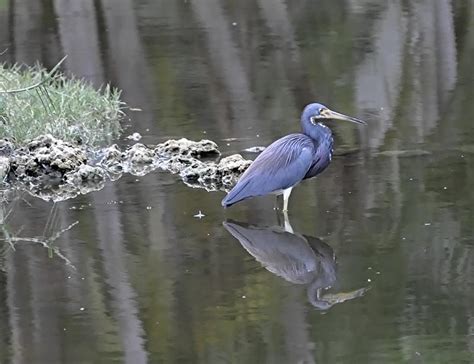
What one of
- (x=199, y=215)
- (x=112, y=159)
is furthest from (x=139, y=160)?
(x=199, y=215)

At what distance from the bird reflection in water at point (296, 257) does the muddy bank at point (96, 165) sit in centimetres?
120

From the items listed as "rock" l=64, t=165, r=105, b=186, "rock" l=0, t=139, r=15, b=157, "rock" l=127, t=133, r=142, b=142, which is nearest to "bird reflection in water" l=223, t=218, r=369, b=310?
"rock" l=64, t=165, r=105, b=186

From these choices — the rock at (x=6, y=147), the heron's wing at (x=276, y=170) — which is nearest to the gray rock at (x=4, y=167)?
the rock at (x=6, y=147)

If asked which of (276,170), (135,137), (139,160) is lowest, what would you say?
(135,137)

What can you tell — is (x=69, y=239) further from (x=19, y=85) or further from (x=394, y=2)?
(x=394, y=2)

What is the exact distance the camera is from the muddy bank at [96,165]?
9.73 m

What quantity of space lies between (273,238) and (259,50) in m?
8.21

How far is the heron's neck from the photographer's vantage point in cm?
916

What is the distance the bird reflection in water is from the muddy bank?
120cm

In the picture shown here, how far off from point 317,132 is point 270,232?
1.15m

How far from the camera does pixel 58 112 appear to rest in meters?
11.3

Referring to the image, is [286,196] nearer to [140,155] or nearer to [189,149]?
[189,149]

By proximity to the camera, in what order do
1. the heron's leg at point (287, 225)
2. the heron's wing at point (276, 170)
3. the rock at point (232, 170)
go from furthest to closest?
the rock at point (232, 170) < the heron's wing at point (276, 170) < the heron's leg at point (287, 225)

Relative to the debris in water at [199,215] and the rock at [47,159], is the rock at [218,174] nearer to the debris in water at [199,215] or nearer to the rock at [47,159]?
the debris in water at [199,215]
